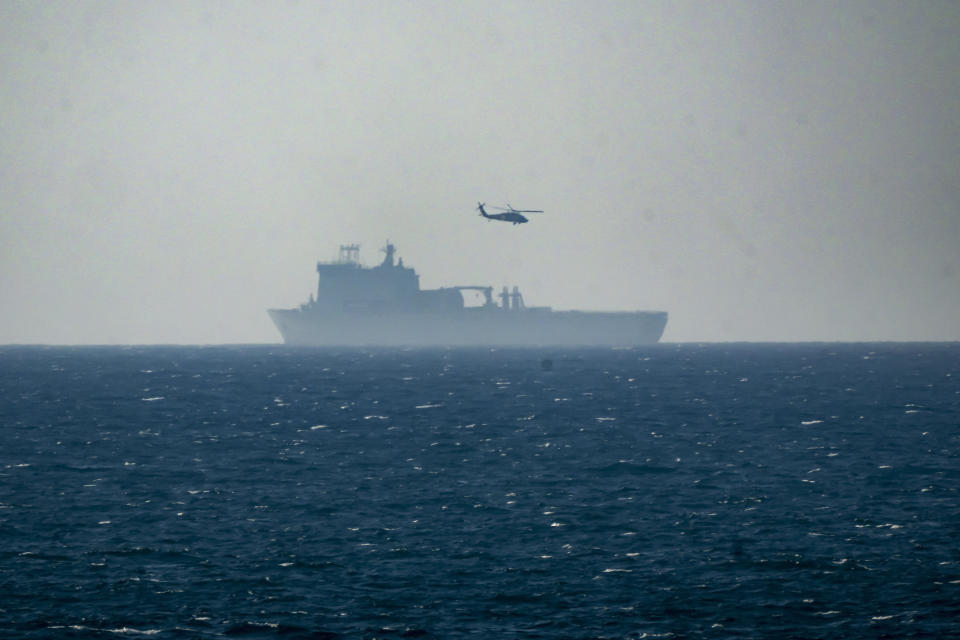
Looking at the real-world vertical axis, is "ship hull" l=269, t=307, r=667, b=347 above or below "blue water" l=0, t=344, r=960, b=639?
above

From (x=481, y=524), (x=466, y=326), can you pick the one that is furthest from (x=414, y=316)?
(x=481, y=524)

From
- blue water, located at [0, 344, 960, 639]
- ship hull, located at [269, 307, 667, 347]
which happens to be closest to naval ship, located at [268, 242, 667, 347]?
ship hull, located at [269, 307, 667, 347]

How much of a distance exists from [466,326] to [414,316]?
28.4 feet

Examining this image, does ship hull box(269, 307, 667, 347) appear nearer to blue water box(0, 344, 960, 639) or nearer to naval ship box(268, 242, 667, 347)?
naval ship box(268, 242, 667, 347)

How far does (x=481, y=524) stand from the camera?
26766 millimetres

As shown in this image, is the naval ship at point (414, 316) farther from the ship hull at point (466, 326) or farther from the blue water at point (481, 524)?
the blue water at point (481, 524)

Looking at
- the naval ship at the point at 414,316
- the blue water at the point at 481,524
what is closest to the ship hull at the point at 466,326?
the naval ship at the point at 414,316

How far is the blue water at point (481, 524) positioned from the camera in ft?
62.5

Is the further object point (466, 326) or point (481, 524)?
point (466, 326)

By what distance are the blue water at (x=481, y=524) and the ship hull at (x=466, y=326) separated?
12968 cm

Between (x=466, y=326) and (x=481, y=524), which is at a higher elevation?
(x=466, y=326)

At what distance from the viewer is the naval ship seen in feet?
609

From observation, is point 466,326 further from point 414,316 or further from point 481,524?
point 481,524

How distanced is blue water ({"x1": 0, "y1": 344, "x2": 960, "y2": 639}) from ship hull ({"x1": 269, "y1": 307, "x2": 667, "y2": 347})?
425 ft
